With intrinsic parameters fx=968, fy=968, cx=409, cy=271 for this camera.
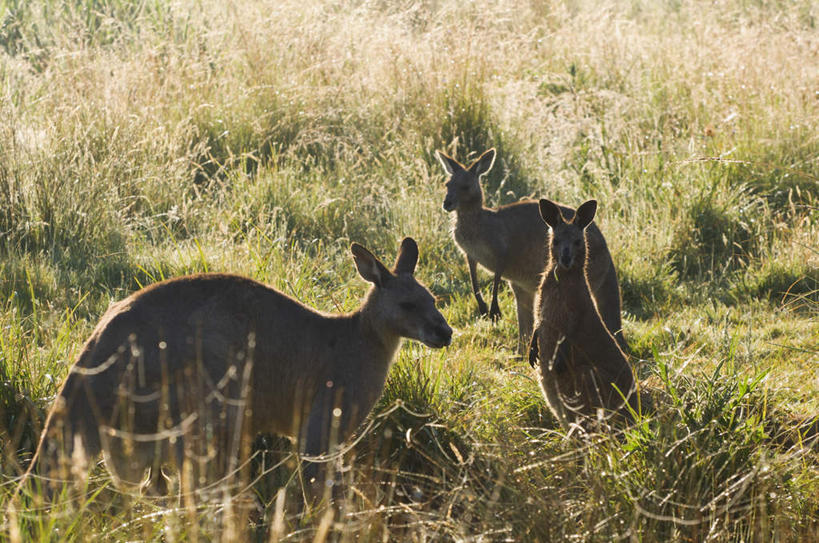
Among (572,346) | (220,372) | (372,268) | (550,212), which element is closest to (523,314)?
(550,212)

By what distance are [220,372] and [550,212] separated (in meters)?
1.94

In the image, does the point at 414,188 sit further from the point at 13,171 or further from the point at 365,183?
the point at 13,171

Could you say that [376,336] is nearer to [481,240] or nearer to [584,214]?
[584,214]

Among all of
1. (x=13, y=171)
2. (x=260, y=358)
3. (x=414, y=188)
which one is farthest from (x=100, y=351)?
(x=414, y=188)

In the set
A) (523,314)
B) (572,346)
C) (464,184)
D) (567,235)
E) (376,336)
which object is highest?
(567,235)

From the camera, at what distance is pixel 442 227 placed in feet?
26.0

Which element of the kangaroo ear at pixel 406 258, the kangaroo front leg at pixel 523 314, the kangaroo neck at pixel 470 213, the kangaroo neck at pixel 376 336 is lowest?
the kangaroo front leg at pixel 523 314

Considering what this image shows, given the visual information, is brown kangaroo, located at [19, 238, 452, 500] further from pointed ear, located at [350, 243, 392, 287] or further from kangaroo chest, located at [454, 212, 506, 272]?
kangaroo chest, located at [454, 212, 506, 272]

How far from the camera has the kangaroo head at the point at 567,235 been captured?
4645mm

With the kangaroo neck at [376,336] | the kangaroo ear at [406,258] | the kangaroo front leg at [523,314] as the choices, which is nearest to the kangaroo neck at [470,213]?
the kangaroo front leg at [523,314]

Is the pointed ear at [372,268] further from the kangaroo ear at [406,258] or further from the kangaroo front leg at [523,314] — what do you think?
the kangaroo front leg at [523,314]

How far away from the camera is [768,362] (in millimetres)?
5395

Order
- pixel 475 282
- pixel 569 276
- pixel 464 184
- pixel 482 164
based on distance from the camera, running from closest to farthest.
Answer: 1. pixel 569 276
2. pixel 475 282
3. pixel 464 184
4. pixel 482 164

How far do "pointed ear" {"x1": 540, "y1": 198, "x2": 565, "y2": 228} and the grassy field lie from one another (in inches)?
29.0
